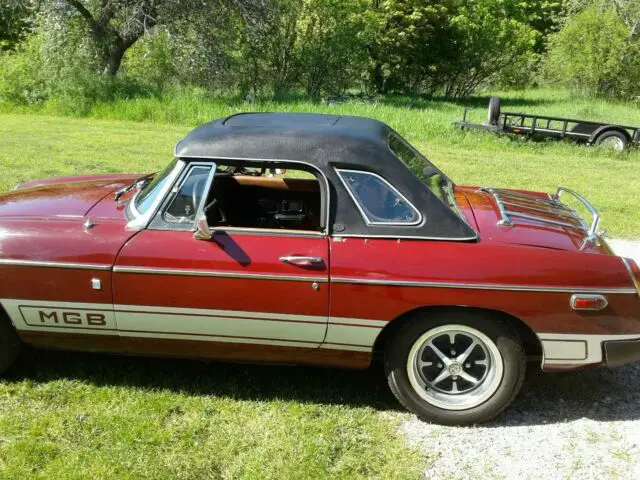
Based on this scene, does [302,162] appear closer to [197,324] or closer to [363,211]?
[363,211]

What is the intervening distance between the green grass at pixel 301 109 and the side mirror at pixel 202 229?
5740 mm

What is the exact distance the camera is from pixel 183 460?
3.04 m

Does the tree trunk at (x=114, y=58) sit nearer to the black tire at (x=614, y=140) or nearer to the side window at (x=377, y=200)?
the black tire at (x=614, y=140)

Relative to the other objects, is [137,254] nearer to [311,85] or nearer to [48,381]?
[48,381]

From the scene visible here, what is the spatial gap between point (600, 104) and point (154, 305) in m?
25.5

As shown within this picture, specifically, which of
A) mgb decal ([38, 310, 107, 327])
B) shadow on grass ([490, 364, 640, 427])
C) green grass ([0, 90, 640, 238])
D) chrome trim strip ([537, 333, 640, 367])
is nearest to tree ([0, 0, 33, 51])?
green grass ([0, 90, 640, 238])

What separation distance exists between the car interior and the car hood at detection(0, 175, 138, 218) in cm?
83

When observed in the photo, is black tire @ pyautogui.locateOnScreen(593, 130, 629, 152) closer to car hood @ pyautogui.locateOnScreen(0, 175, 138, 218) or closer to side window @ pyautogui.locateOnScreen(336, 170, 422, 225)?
side window @ pyautogui.locateOnScreen(336, 170, 422, 225)

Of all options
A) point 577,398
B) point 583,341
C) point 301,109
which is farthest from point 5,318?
point 301,109

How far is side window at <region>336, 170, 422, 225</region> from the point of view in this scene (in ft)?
10.7

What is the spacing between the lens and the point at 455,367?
130 inches

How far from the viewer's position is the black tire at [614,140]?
13641 millimetres

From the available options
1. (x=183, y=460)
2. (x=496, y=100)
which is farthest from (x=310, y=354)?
(x=496, y=100)

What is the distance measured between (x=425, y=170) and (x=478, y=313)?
1004 mm
